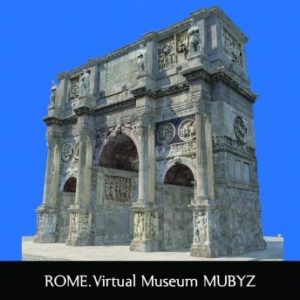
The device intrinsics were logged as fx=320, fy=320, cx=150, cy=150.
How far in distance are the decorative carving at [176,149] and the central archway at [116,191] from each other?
117 inches

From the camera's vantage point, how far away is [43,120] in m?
20.5

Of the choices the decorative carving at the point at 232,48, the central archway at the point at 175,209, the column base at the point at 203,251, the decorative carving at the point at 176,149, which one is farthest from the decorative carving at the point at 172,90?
the column base at the point at 203,251

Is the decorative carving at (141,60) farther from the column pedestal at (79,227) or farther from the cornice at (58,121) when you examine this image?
the column pedestal at (79,227)

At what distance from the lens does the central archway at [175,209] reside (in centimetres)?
1469

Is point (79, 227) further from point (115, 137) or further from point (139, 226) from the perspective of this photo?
point (115, 137)

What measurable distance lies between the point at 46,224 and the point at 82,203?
3.65m

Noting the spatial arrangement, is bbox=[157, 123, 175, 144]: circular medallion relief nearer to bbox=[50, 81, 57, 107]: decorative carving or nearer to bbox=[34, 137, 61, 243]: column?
bbox=[34, 137, 61, 243]: column

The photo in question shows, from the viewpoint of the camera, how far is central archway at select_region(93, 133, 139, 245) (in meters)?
17.7

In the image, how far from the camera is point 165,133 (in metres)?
15.1

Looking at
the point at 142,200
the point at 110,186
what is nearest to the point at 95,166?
the point at 110,186

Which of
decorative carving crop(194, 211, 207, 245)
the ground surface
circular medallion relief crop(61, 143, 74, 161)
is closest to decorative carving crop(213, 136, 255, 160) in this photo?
decorative carving crop(194, 211, 207, 245)

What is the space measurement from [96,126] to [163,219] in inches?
271

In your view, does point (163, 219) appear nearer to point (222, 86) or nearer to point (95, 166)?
point (95, 166)

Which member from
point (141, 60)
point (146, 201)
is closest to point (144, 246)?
point (146, 201)
